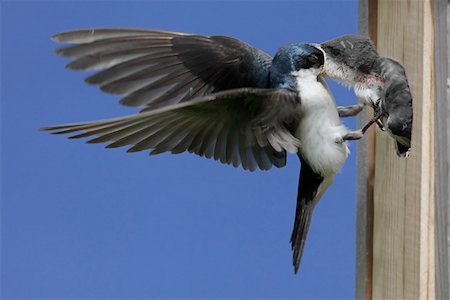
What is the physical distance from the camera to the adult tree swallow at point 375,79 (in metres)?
2.07

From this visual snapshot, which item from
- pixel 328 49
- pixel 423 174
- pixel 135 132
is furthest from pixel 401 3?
pixel 135 132

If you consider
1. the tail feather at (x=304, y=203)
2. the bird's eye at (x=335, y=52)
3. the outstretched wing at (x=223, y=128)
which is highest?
the bird's eye at (x=335, y=52)

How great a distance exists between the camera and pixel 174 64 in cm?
221

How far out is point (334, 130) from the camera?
2090 millimetres

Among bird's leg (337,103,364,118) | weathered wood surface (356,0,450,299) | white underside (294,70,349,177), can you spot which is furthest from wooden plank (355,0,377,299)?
white underside (294,70,349,177)

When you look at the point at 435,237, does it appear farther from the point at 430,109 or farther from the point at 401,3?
the point at 401,3

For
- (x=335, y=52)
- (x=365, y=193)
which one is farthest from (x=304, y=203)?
(x=335, y=52)

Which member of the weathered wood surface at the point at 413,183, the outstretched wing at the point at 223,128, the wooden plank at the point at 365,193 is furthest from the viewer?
the wooden plank at the point at 365,193

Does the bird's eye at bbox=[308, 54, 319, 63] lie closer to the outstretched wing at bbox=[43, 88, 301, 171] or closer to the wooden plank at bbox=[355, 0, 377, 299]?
the outstretched wing at bbox=[43, 88, 301, 171]

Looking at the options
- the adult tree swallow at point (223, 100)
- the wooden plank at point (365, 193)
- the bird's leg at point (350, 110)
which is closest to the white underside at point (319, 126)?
the adult tree swallow at point (223, 100)

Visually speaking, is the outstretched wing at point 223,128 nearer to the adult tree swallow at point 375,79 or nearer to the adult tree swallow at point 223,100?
the adult tree swallow at point 223,100

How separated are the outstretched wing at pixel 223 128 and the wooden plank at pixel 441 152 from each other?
0.29 metres

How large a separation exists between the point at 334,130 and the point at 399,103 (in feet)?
0.42

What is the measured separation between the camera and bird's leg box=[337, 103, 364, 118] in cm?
222
